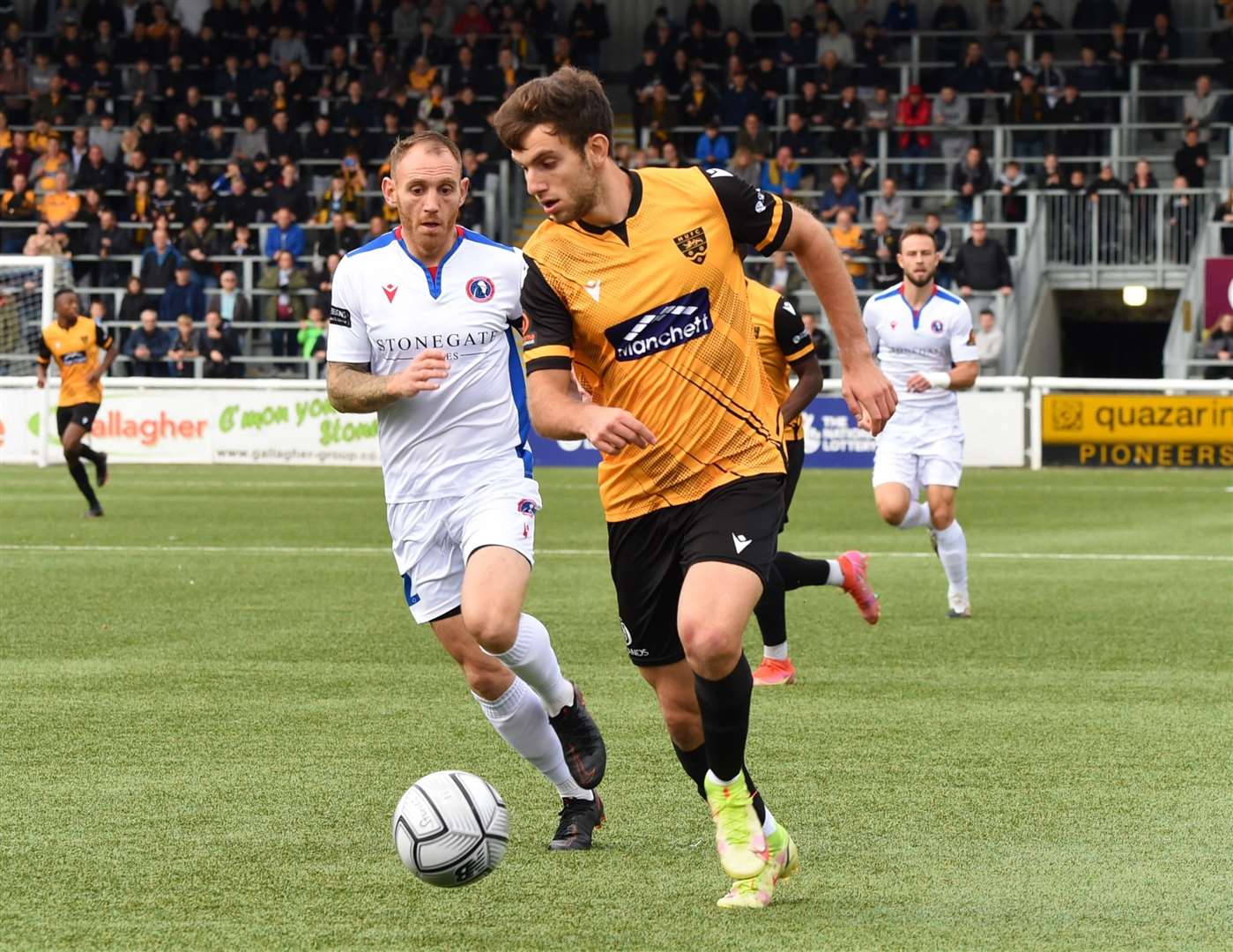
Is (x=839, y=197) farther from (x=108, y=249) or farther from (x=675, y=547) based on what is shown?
(x=675, y=547)

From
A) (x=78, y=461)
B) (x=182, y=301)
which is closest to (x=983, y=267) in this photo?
(x=182, y=301)

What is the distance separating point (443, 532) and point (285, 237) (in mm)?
24186

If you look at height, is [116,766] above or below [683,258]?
below

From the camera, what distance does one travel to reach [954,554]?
11641 millimetres

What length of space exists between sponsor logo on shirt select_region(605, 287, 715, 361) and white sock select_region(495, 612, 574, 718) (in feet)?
3.36

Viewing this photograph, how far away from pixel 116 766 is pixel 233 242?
79.4 feet

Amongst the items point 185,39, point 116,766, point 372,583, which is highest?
point 185,39

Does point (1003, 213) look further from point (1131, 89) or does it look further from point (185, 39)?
point (185, 39)

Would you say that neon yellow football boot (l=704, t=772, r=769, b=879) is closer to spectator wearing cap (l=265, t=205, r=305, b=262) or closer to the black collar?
the black collar

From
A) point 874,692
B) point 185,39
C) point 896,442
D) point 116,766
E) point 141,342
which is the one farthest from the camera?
point 185,39

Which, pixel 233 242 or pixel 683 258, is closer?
pixel 683 258

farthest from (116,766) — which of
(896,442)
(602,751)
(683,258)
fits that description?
(896,442)

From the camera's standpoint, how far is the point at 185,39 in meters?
34.6

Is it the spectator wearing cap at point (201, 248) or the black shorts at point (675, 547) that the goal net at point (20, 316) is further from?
the black shorts at point (675, 547)
